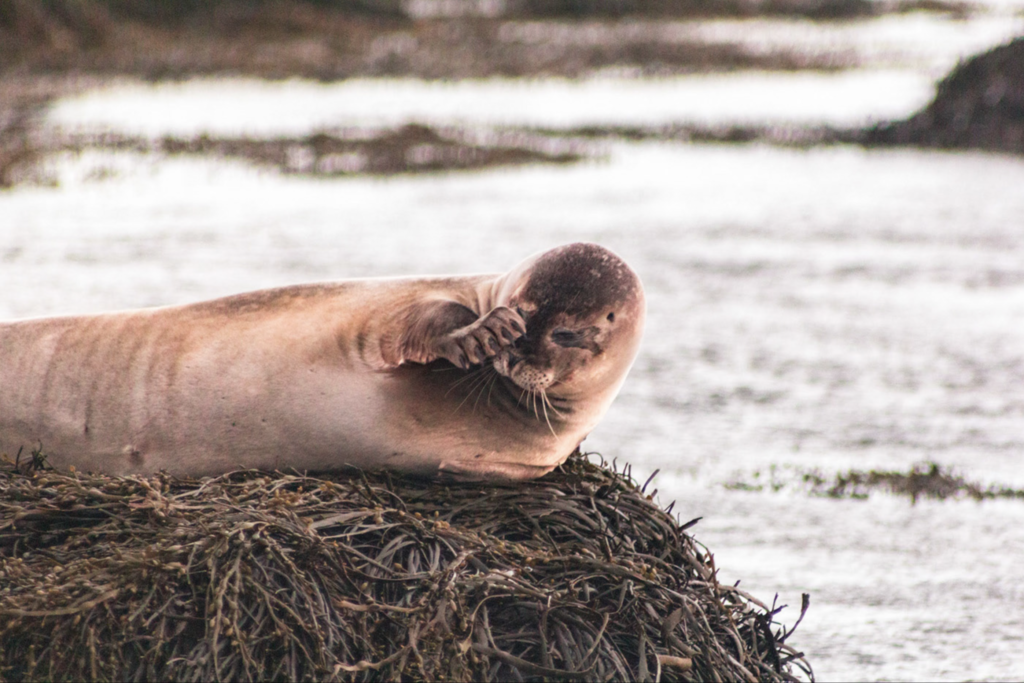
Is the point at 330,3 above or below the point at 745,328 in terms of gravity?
above

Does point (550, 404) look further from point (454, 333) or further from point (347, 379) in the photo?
point (347, 379)

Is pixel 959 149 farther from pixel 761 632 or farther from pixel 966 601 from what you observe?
pixel 761 632

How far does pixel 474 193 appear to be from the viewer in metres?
15.1

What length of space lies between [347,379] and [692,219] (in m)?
10.5

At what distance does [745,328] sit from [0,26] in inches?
659

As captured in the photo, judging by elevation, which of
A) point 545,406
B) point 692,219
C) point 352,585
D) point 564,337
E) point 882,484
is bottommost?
point 882,484

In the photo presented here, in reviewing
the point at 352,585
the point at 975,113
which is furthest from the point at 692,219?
the point at 352,585

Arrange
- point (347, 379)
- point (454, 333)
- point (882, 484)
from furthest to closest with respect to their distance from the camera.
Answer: point (882, 484) → point (347, 379) → point (454, 333)

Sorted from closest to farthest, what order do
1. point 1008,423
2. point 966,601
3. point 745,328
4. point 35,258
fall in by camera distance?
point 966,601 < point 1008,423 < point 745,328 < point 35,258

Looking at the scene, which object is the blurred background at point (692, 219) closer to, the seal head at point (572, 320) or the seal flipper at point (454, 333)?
the seal head at point (572, 320)

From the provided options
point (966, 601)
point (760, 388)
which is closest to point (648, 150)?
point (760, 388)

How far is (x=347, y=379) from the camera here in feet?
13.6

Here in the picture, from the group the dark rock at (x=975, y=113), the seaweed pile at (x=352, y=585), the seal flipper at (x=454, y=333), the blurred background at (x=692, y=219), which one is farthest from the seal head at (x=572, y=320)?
the dark rock at (x=975, y=113)

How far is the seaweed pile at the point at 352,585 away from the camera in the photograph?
3465 millimetres
